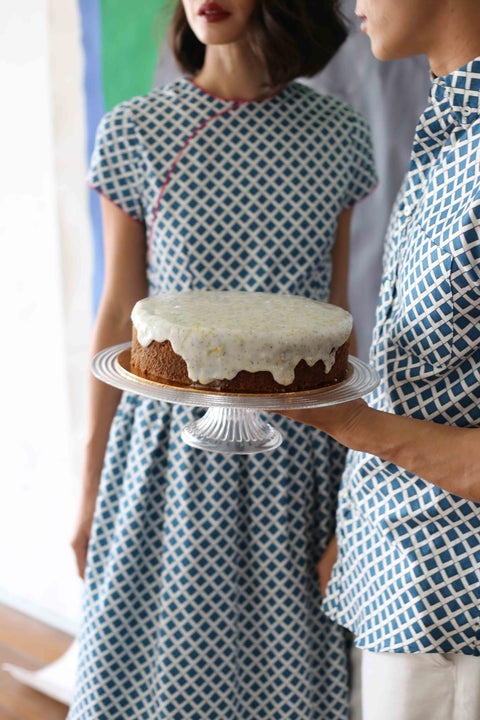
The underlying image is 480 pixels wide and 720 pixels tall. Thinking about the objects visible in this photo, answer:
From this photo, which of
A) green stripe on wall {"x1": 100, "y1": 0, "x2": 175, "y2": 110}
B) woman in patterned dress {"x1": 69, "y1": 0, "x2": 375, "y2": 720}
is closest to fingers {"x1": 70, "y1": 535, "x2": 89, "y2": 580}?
woman in patterned dress {"x1": 69, "y1": 0, "x2": 375, "y2": 720}

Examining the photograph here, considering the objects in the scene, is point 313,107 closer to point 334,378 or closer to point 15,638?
point 334,378

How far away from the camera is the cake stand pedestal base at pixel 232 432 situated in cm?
96

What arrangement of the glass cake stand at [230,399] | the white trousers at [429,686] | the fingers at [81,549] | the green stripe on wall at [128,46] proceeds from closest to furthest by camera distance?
the glass cake stand at [230,399], the white trousers at [429,686], the fingers at [81,549], the green stripe on wall at [128,46]

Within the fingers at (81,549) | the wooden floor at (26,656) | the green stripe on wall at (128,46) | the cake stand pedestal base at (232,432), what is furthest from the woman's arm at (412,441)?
the wooden floor at (26,656)

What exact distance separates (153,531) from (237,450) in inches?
14.1

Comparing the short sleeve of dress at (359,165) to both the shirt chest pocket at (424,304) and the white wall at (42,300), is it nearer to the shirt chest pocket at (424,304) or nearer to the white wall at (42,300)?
the shirt chest pocket at (424,304)

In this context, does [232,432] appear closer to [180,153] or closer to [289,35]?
[180,153]

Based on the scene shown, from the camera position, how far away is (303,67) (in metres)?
1.21

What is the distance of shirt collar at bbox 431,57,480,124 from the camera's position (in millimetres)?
816

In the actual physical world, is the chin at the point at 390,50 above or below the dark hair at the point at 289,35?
below

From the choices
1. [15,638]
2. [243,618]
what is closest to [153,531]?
[243,618]

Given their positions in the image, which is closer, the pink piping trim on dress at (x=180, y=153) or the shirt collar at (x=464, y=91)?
the shirt collar at (x=464, y=91)

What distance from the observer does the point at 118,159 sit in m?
1.16

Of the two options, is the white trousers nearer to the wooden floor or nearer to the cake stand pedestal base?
the cake stand pedestal base
